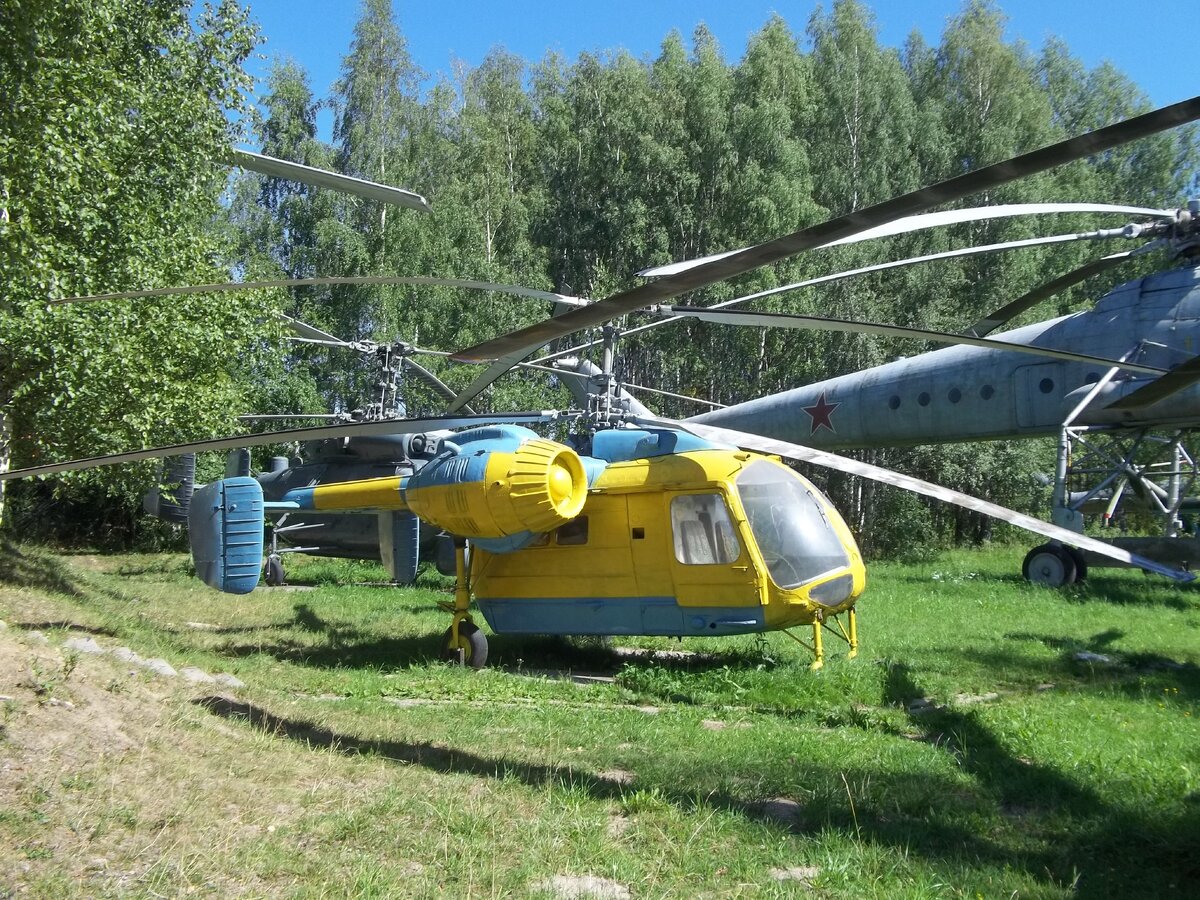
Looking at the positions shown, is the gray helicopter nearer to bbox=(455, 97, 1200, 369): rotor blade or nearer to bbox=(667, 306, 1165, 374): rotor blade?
bbox=(667, 306, 1165, 374): rotor blade

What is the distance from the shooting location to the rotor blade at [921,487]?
5230 mm

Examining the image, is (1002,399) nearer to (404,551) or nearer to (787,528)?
(787,528)

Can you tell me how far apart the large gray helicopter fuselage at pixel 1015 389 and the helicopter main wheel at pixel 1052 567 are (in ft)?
5.40

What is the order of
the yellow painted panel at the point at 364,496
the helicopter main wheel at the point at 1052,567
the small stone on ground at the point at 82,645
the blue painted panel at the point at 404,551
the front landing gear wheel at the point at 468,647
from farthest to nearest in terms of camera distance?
the helicopter main wheel at the point at 1052,567
the blue painted panel at the point at 404,551
the yellow painted panel at the point at 364,496
the front landing gear wheel at the point at 468,647
the small stone on ground at the point at 82,645

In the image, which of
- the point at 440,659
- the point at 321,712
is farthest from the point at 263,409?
the point at 321,712

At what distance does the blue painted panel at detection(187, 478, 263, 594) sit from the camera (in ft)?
31.7

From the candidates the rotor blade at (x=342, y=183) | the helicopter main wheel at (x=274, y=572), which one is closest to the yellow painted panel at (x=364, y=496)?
the rotor blade at (x=342, y=183)

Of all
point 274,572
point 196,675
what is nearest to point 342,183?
point 196,675

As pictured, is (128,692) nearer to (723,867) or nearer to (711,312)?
(723,867)

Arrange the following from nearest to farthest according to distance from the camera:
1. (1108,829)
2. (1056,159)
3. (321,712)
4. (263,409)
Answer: (1056,159) < (1108,829) < (321,712) < (263,409)

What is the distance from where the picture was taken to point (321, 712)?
20.8 ft

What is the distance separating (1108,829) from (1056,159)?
10.2 ft

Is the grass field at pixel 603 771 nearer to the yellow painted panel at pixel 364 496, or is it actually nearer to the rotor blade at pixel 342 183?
the yellow painted panel at pixel 364 496

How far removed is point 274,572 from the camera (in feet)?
51.2
